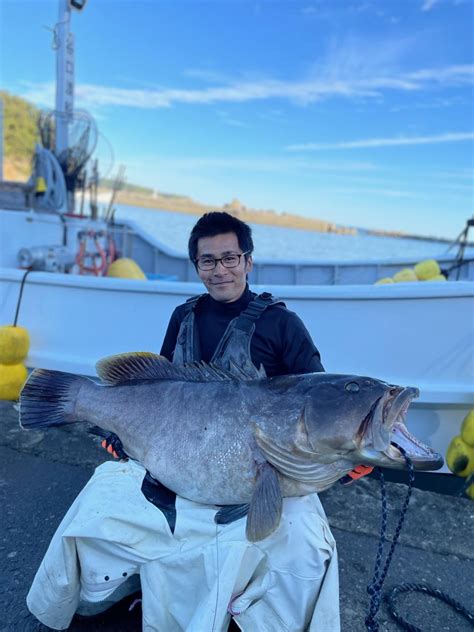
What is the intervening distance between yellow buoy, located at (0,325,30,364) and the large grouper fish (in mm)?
2477

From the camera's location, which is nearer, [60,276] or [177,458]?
[177,458]

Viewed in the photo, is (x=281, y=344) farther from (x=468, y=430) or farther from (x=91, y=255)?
(x=91, y=255)

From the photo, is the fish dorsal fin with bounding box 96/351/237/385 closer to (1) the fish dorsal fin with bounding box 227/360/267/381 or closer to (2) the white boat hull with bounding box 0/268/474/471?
(1) the fish dorsal fin with bounding box 227/360/267/381

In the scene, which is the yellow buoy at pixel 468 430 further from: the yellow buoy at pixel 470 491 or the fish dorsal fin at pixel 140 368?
the fish dorsal fin at pixel 140 368

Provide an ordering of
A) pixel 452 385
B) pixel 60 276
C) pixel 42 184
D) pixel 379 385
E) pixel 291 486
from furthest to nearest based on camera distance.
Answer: pixel 42 184 → pixel 60 276 → pixel 452 385 → pixel 291 486 → pixel 379 385

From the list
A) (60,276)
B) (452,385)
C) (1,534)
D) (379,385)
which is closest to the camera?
(379,385)

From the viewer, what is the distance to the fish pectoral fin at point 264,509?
173 cm

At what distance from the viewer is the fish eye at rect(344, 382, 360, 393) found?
5.70ft

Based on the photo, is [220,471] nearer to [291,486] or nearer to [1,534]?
[291,486]

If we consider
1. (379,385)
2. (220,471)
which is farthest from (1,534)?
(379,385)

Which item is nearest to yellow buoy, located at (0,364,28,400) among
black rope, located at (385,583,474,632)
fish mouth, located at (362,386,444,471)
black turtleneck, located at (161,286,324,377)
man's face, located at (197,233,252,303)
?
black turtleneck, located at (161,286,324,377)

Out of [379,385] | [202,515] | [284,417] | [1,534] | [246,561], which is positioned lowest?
[1,534]

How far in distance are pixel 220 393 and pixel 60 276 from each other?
10.3 ft

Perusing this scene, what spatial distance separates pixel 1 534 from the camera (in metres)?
2.77
